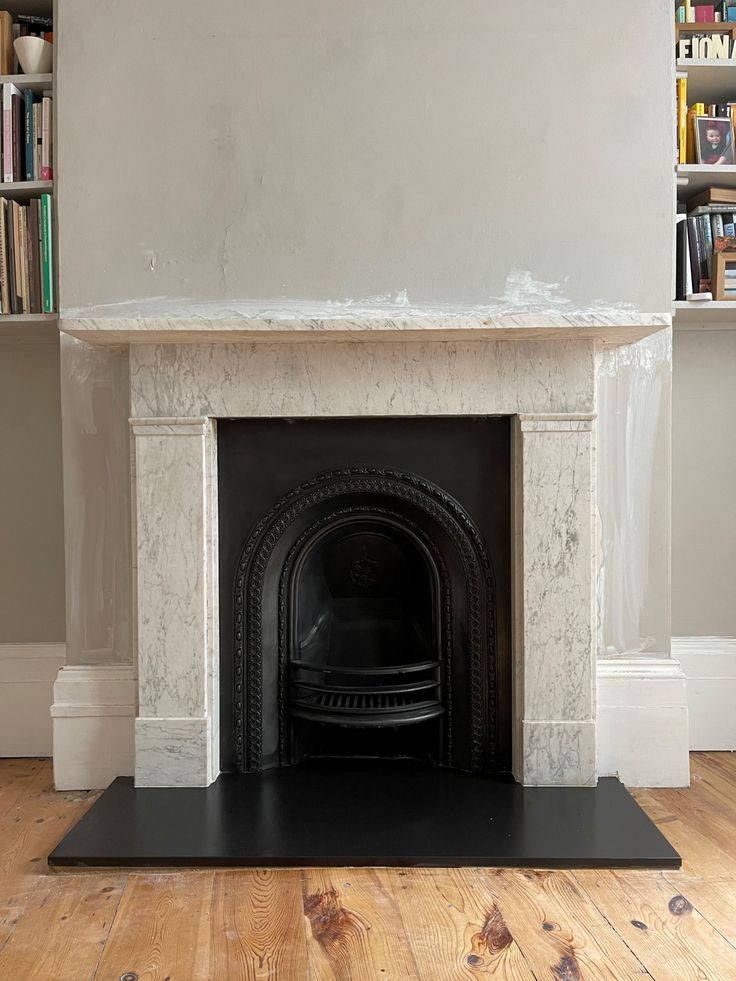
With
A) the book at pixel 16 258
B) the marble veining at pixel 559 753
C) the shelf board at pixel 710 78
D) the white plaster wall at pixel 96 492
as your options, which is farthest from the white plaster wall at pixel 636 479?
the book at pixel 16 258

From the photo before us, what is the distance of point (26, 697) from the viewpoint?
3025 millimetres

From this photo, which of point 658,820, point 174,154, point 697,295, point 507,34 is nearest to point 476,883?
point 658,820

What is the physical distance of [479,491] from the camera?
263 centimetres

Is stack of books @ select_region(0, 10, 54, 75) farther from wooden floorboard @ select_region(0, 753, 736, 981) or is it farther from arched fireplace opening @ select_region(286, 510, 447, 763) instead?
wooden floorboard @ select_region(0, 753, 736, 981)

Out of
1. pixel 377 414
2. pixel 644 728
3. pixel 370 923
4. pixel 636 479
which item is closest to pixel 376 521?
pixel 377 414

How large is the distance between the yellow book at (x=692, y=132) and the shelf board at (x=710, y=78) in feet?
0.34

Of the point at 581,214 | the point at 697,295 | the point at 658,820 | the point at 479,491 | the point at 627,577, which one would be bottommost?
the point at 658,820

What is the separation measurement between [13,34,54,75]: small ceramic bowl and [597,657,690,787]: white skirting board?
2.60 m

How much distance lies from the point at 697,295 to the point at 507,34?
0.97 m

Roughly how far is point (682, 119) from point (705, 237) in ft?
1.22

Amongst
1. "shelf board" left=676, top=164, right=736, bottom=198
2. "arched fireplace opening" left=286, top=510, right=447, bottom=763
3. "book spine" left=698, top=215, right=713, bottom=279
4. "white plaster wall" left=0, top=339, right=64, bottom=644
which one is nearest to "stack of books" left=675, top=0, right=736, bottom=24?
"shelf board" left=676, top=164, right=736, bottom=198

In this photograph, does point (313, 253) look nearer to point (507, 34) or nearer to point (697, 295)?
point (507, 34)

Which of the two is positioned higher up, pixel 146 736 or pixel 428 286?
pixel 428 286

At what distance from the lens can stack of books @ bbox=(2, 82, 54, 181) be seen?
8.76 ft
